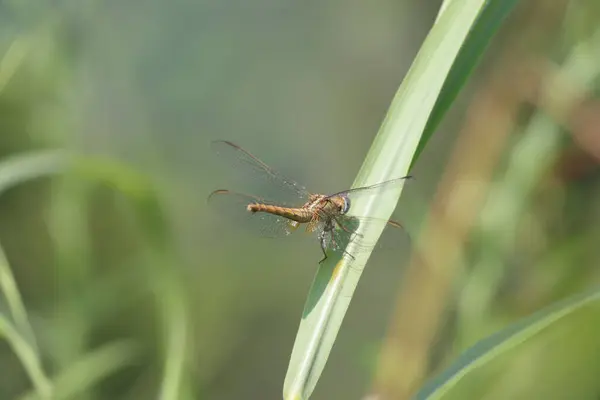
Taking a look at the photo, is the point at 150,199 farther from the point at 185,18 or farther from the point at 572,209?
the point at 572,209

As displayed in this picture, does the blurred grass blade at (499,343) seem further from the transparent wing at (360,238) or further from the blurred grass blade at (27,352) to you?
the blurred grass blade at (27,352)

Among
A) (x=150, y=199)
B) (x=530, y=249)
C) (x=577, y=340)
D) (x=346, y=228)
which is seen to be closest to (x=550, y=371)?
(x=577, y=340)

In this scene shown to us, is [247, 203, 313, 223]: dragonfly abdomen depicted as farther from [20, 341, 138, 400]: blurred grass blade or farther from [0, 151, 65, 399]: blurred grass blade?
[20, 341, 138, 400]: blurred grass blade

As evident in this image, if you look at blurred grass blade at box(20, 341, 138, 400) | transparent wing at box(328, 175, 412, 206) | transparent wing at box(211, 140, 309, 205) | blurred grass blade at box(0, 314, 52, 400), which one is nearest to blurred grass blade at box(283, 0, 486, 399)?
transparent wing at box(328, 175, 412, 206)

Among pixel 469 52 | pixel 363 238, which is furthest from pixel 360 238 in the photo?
pixel 469 52

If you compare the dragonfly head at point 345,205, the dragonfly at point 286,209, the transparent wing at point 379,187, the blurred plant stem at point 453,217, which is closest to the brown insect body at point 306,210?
the dragonfly at point 286,209

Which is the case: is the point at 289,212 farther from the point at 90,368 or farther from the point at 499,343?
the point at 90,368

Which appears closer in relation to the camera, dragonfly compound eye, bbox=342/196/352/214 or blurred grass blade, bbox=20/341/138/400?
dragonfly compound eye, bbox=342/196/352/214
